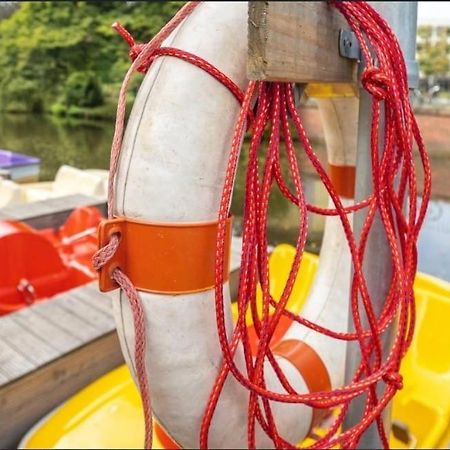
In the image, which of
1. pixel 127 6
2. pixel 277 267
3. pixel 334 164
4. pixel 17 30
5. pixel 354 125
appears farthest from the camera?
pixel 17 30

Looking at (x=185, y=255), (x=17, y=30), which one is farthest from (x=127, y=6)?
(x=185, y=255)

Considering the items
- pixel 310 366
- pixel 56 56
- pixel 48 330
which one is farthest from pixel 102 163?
pixel 310 366

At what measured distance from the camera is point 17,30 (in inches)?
534

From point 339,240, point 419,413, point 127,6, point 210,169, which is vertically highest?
point 127,6

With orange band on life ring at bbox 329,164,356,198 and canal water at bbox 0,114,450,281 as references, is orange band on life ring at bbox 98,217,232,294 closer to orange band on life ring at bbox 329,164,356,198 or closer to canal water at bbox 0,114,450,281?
orange band on life ring at bbox 329,164,356,198

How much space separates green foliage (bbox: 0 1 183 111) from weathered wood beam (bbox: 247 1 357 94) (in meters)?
10.9

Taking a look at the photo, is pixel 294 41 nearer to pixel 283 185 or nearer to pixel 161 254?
pixel 283 185

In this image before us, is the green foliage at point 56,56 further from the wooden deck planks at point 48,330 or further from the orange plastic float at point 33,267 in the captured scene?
the wooden deck planks at point 48,330

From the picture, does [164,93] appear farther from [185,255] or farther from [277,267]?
[277,267]

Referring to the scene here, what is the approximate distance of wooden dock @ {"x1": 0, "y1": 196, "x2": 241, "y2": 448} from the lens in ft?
4.96

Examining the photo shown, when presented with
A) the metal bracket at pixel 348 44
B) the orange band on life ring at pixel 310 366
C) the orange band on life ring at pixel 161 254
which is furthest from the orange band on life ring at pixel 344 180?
the orange band on life ring at pixel 161 254

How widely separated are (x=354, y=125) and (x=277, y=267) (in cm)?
103

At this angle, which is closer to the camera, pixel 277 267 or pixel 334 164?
pixel 334 164

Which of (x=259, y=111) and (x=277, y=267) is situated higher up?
(x=259, y=111)
